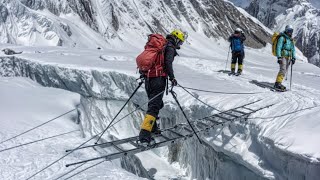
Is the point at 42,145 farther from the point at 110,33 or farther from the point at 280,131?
the point at 110,33

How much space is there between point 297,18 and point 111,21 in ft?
365

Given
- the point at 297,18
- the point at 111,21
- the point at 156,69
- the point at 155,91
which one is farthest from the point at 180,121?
the point at 297,18

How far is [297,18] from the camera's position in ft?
479

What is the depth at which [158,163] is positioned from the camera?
354 inches

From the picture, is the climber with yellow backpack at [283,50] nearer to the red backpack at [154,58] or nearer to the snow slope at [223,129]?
the snow slope at [223,129]

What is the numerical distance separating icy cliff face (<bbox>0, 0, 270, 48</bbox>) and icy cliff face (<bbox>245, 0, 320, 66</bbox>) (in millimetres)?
48119

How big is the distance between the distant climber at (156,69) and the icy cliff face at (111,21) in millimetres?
33237

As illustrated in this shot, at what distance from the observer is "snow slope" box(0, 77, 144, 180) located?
7195mm

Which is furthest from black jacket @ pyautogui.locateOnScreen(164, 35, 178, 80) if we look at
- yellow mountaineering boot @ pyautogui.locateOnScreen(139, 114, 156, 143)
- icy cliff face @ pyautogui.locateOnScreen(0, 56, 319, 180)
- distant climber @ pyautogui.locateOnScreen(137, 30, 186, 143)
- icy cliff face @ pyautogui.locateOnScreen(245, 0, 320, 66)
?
icy cliff face @ pyautogui.locateOnScreen(245, 0, 320, 66)

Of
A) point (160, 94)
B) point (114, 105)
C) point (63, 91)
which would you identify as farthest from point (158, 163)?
point (63, 91)

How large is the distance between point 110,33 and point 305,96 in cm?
4745

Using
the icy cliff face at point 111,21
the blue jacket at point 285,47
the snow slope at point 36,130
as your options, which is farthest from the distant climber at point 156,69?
the icy cliff face at point 111,21

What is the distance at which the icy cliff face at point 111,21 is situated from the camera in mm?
38350

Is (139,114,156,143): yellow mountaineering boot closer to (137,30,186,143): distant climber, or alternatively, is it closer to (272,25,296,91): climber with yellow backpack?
(137,30,186,143): distant climber
